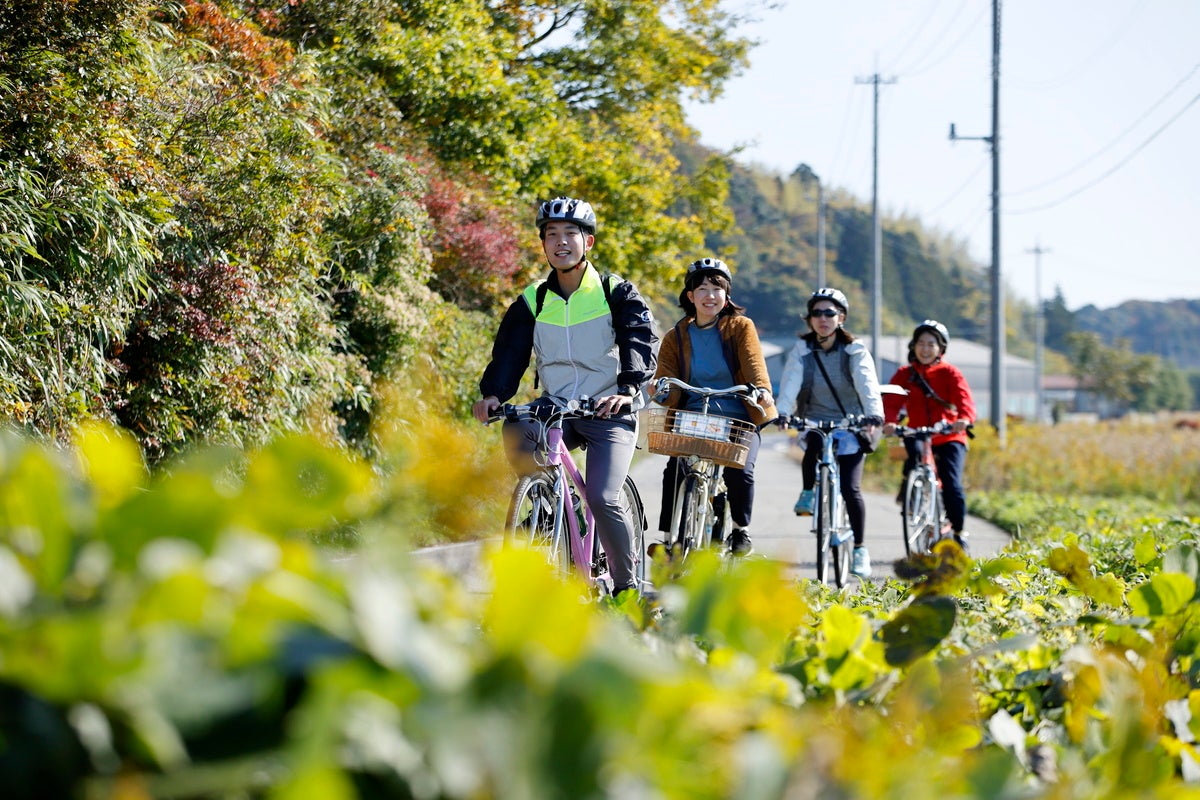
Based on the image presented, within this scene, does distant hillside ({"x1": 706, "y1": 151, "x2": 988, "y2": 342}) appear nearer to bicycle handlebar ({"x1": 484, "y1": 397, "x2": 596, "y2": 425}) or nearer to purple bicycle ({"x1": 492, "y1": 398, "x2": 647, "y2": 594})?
purple bicycle ({"x1": 492, "y1": 398, "x2": 647, "y2": 594})

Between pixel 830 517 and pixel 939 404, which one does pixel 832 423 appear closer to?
pixel 830 517

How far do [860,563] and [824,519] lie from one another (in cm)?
54

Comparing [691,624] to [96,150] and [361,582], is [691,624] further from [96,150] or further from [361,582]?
[96,150]

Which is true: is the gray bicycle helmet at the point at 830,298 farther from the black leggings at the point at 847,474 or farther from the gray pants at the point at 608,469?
the gray pants at the point at 608,469

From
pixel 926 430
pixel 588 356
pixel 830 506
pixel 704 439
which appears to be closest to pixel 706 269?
pixel 704 439

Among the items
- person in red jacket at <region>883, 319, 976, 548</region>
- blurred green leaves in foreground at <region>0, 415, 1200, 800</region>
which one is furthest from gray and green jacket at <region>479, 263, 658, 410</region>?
blurred green leaves in foreground at <region>0, 415, 1200, 800</region>

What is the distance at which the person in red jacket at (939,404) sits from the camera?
10320 mm

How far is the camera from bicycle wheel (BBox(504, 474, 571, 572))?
19.0ft

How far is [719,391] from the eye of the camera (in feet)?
23.3

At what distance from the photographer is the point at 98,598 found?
3.03 feet

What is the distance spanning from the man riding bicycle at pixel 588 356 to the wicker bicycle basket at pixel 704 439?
2.53 feet

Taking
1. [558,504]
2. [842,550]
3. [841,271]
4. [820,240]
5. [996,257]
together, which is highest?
[841,271]

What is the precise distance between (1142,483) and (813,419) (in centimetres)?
1543

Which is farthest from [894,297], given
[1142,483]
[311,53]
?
[311,53]
